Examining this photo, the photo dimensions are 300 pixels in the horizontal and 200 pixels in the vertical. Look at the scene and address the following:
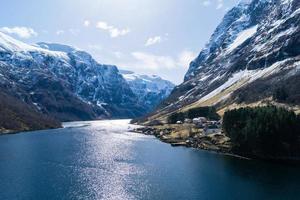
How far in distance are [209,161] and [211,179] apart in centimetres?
3615

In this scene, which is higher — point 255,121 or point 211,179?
point 255,121

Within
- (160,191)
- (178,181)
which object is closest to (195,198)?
(160,191)

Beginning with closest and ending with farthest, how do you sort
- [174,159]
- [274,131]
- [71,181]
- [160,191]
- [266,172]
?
[160,191]
[71,181]
[266,172]
[274,131]
[174,159]

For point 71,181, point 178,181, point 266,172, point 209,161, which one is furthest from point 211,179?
point 71,181

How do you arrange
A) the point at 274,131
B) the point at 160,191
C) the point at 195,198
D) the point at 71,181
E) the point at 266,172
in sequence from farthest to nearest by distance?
the point at 274,131, the point at 266,172, the point at 71,181, the point at 160,191, the point at 195,198

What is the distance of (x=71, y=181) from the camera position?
14712 centimetres

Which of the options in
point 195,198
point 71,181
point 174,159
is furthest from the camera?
point 174,159

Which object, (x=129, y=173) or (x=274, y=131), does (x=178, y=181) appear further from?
(x=274, y=131)

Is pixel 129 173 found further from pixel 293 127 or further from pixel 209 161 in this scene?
pixel 293 127

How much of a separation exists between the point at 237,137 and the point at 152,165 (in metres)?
43.9

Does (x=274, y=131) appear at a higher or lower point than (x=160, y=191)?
higher

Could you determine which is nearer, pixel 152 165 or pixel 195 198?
pixel 195 198

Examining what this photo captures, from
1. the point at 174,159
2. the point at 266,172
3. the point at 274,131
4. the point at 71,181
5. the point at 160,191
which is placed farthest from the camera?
the point at 174,159

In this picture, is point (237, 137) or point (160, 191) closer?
point (160, 191)
